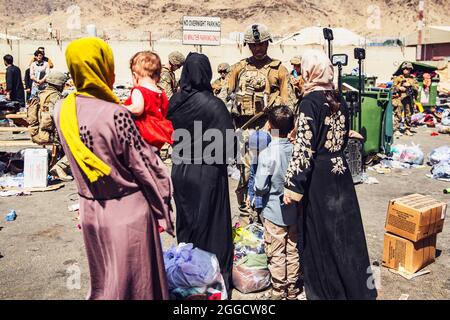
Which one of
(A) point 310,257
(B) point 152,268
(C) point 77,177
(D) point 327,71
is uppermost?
(D) point 327,71

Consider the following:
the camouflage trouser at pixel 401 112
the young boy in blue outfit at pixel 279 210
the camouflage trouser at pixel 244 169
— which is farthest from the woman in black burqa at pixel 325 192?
the camouflage trouser at pixel 401 112

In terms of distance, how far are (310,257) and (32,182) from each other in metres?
5.36

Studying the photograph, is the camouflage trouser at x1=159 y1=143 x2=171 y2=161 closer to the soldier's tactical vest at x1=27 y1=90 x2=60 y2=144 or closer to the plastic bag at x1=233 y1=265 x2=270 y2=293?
the soldier's tactical vest at x1=27 y1=90 x2=60 y2=144

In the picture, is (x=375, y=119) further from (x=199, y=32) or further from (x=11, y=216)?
(x=11, y=216)

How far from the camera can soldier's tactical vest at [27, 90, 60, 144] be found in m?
7.19

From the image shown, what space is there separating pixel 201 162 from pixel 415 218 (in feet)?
6.65

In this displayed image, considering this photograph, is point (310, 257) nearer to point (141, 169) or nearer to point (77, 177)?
point (141, 169)

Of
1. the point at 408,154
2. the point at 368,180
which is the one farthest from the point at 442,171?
the point at 368,180

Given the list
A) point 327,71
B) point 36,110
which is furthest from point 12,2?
point 327,71

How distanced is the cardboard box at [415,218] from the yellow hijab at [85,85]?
9.58 ft

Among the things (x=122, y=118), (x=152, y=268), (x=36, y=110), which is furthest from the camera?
(x=36, y=110)

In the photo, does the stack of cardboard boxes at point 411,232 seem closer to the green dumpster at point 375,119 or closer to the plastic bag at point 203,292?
the plastic bag at point 203,292

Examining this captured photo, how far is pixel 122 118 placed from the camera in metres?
2.54

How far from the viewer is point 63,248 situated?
5027 millimetres
